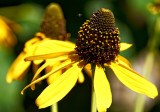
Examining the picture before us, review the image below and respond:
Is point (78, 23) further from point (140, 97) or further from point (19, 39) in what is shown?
point (140, 97)

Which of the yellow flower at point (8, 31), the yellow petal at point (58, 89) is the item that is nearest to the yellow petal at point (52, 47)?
the yellow petal at point (58, 89)

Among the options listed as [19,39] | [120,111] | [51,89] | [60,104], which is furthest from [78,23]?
[51,89]

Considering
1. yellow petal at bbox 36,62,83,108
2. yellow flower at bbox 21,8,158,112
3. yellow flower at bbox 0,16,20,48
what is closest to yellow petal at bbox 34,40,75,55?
yellow flower at bbox 21,8,158,112

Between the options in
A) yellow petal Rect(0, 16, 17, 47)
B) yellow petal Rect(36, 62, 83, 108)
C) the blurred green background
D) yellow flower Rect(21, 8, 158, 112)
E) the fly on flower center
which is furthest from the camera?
the blurred green background

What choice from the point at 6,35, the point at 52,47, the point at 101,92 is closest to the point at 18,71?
the point at 52,47

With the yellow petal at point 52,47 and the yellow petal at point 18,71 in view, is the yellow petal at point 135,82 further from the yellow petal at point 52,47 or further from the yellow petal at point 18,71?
the yellow petal at point 18,71

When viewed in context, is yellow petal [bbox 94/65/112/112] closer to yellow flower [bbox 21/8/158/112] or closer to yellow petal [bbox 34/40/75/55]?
yellow flower [bbox 21/8/158/112]

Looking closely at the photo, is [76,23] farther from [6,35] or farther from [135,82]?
[135,82]
